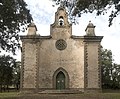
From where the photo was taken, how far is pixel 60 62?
42.3 meters

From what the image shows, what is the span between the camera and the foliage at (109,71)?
66.8 meters

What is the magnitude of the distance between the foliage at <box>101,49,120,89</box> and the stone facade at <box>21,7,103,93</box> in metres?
25.6

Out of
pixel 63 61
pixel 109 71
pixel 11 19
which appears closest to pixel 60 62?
pixel 63 61

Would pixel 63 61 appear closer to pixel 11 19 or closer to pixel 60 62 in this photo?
pixel 60 62

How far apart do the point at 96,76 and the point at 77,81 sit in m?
2.67

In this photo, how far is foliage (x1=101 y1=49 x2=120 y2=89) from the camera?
6675 centimetres

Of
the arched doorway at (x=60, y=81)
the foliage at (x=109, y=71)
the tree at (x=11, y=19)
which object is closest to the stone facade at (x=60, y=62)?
the arched doorway at (x=60, y=81)

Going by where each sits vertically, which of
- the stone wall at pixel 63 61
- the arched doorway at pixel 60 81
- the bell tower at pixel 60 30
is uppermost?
the bell tower at pixel 60 30

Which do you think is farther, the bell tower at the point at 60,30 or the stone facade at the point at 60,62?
the bell tower at the point at 60,30

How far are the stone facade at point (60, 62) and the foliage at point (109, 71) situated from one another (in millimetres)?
25573

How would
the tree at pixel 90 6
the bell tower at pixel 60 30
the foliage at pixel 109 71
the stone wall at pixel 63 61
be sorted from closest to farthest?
the tree at pixel 90 6, the stone wall at pixel 63 61, the bell tower at pixel 60 30, the foliage at pixel 109 71

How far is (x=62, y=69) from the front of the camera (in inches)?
1662

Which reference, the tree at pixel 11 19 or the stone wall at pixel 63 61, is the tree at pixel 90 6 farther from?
the stone wall at pixel 63 61

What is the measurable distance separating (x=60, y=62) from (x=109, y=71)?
30825 mm
